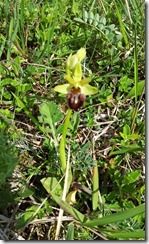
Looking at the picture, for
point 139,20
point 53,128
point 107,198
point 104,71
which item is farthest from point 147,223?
point 139,20

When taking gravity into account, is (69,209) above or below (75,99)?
below

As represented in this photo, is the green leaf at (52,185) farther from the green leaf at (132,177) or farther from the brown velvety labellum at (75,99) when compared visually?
the brown velvety labellum at (75,99)

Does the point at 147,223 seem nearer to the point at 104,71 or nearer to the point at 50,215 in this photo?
the point at 50,215

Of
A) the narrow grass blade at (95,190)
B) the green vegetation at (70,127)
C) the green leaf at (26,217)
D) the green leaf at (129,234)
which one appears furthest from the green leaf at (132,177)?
the green leaf at (26,217)

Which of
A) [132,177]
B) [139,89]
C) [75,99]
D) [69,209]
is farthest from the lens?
[139,89]

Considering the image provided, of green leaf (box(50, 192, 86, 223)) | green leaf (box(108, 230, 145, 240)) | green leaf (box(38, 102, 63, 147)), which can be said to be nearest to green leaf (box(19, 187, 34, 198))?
green leaf (box(50, 192, 86, 223))

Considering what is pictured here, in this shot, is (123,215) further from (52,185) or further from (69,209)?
(52,185)

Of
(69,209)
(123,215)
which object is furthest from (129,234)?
(69,209)

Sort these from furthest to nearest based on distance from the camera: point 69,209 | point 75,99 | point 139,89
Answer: point 139,89 → point 69,209 → point 75,99
